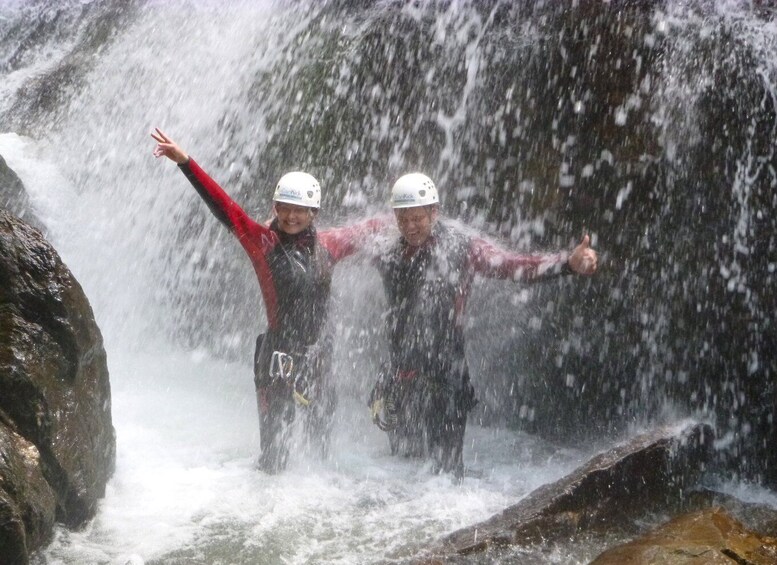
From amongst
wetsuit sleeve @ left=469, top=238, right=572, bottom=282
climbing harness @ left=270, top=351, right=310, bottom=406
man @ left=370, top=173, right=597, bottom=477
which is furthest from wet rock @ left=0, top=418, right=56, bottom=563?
wetsuit sleeve @ left=469, top=238, right=572, bottom=282

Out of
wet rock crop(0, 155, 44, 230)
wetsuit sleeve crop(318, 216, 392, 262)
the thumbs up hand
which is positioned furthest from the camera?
wet rock crop(0, 155, 44, 230)

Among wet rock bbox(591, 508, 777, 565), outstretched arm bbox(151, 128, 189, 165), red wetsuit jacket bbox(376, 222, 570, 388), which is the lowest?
wet rock bbox(591, 508, 777, 565)

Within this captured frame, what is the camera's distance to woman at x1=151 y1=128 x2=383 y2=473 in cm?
520

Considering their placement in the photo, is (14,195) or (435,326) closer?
(435,326)

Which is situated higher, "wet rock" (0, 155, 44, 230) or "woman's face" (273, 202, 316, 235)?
"wet rock" (0, 155, 44, 230)

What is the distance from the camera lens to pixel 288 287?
5293 millimetres

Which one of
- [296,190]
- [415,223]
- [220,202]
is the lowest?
[415,223]

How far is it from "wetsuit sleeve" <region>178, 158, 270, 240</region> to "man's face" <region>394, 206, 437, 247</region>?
101 cm

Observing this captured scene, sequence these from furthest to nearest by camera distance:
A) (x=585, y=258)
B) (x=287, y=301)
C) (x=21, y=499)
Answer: (x=287, y=301)
(x=585, y=258)
(x=21, y=499)

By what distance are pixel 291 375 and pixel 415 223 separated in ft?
4.87

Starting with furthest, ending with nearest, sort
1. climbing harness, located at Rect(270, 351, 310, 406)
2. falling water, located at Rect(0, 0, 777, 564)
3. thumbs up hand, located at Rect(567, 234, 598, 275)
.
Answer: climbing harness, located at Rect(270, 351, 310, 406)
falling water, located at Rect(0, 0, 777, 564)
thumbs up hand, located at Rect(567, 234, 598, 275)

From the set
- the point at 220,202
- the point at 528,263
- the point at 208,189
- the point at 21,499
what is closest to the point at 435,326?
the point at 528,263

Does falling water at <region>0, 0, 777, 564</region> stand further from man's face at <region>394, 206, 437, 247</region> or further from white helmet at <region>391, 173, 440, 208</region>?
white helmet at <region>391, 173, 440, 208</region>

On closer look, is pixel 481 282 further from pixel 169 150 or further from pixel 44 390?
pixel 44 390
